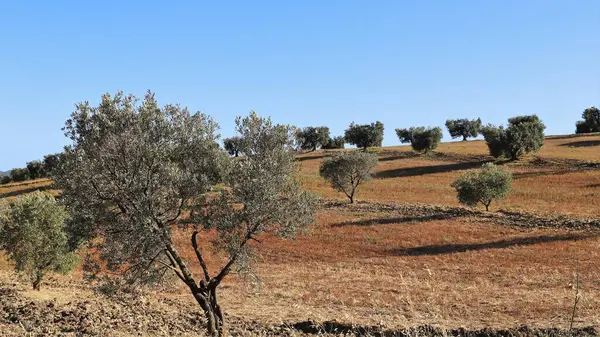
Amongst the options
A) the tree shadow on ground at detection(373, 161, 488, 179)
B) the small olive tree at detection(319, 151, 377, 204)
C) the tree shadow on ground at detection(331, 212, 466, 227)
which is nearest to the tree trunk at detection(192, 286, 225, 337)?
the tree shadow on ground at detection(331, 212, 466, 227)

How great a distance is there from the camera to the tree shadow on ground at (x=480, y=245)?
145 feet

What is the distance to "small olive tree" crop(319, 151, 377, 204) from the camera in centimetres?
7319

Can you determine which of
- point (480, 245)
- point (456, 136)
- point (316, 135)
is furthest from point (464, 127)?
point (480, 245)

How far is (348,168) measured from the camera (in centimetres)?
7350

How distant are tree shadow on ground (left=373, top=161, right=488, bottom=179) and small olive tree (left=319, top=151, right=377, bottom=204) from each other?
24.9 m

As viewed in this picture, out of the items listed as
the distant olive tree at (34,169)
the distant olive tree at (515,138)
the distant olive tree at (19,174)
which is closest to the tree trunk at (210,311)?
the distant olive tree at (515,138)

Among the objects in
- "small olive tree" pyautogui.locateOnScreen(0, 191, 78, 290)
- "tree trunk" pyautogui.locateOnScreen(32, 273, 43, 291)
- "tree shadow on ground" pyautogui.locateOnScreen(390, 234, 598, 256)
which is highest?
"small olive tree" pyautogui.locateOnScreen(0, 191, 78, 290)

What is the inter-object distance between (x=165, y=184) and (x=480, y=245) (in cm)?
3804

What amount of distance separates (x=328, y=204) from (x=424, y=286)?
41.2m

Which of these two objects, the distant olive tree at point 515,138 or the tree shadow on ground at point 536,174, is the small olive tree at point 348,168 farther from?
the distant olive tree at point 515,138

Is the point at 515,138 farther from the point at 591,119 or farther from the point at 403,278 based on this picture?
the point at 403,278

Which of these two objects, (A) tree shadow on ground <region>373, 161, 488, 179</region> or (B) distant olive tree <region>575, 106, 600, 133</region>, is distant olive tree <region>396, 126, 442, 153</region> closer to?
(A) tree shadow on ground <region>373, 161, 488, 179</region>

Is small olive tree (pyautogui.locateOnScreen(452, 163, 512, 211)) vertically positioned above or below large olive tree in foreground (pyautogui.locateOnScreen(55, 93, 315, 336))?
below

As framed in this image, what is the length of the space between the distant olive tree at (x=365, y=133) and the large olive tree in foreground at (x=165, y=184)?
123 m
